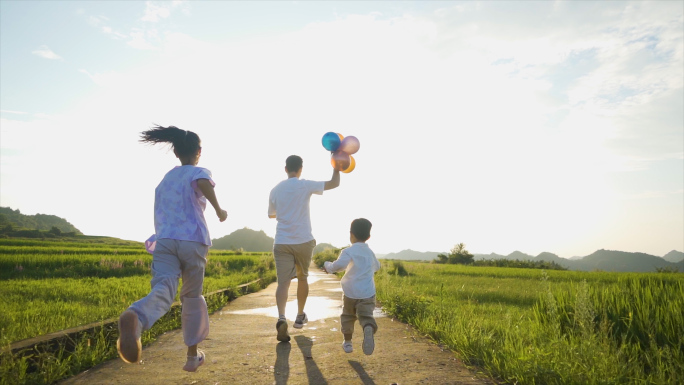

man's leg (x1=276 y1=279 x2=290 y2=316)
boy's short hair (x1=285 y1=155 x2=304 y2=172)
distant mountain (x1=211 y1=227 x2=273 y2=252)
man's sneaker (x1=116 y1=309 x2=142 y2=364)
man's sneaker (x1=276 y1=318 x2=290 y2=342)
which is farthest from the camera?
distant mountain (x1=211 y1=227 x2=273 y2=252)

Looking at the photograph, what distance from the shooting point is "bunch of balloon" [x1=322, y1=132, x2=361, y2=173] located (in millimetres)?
5172

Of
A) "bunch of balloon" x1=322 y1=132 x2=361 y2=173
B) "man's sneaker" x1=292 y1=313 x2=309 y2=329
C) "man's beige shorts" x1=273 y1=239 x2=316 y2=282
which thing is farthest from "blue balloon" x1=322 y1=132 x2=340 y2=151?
"man's sneaker" x1=292 y1=313 x2=309 y2=329

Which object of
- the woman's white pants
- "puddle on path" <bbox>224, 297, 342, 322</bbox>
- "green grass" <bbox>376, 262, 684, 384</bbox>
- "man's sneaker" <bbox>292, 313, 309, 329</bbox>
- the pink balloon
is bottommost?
"puddle on path" <bbox>224, 297, 342, 322</bbox>

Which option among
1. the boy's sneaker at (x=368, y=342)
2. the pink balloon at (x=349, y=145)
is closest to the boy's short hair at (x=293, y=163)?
the pink balloon at (x=349, y=145)

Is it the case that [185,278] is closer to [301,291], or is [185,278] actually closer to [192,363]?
[192,363]

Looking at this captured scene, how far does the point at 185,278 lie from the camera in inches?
144

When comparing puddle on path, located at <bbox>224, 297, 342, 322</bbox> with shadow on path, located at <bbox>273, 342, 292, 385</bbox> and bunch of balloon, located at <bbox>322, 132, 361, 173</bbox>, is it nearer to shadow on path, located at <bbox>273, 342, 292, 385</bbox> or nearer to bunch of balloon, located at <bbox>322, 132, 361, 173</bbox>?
shadow on path, located at <bbox>273, 342, 292, 385</bbox>

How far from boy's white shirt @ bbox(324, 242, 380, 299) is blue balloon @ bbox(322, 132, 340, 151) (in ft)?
4.24

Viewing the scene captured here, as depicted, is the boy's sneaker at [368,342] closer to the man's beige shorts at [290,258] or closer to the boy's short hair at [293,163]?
the man's beige shorts at [290,258]

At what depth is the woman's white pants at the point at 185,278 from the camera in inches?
135

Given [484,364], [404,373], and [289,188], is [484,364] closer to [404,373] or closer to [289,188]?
[404,373]

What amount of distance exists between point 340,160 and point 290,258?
136 centimetres

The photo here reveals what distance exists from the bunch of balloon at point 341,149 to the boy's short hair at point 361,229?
73cm

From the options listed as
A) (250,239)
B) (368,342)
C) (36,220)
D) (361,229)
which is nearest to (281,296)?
(361,229)
